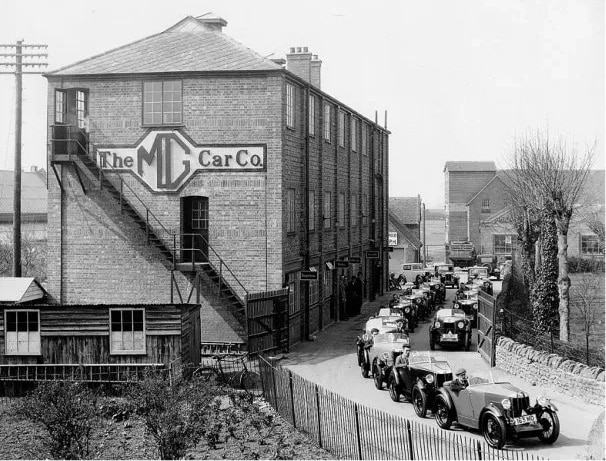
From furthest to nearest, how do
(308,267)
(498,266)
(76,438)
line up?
(498,266)
(308,267)
(76,438)

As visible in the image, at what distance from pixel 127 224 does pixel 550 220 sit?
16.2 m

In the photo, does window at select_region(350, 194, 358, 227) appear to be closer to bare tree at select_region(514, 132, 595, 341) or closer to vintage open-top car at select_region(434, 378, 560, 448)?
bare tree at select_region(514, 132, 595, 341)

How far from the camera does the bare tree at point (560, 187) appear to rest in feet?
82.6

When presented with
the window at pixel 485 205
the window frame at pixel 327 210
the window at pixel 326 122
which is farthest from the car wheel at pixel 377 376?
the window at pixel 485 205

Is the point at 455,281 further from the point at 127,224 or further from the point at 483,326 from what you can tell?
the point at 127,224

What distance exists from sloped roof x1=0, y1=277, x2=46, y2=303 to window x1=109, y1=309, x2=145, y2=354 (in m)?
A: 5.02

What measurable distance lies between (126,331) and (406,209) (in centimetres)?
5356

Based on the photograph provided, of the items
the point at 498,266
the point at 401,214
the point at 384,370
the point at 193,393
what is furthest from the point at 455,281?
the point at 193,393

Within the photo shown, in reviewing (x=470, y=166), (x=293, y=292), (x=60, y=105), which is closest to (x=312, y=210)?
(x=293, y=292)

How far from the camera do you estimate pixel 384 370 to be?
19906 mm

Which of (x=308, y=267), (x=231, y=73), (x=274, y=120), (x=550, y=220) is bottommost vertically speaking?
(x=308, y=267)

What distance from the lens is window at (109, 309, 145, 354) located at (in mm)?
19859

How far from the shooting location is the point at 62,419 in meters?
14.0

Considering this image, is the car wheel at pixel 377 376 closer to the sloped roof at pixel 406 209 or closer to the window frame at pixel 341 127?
the window frame at pixel 341 127
